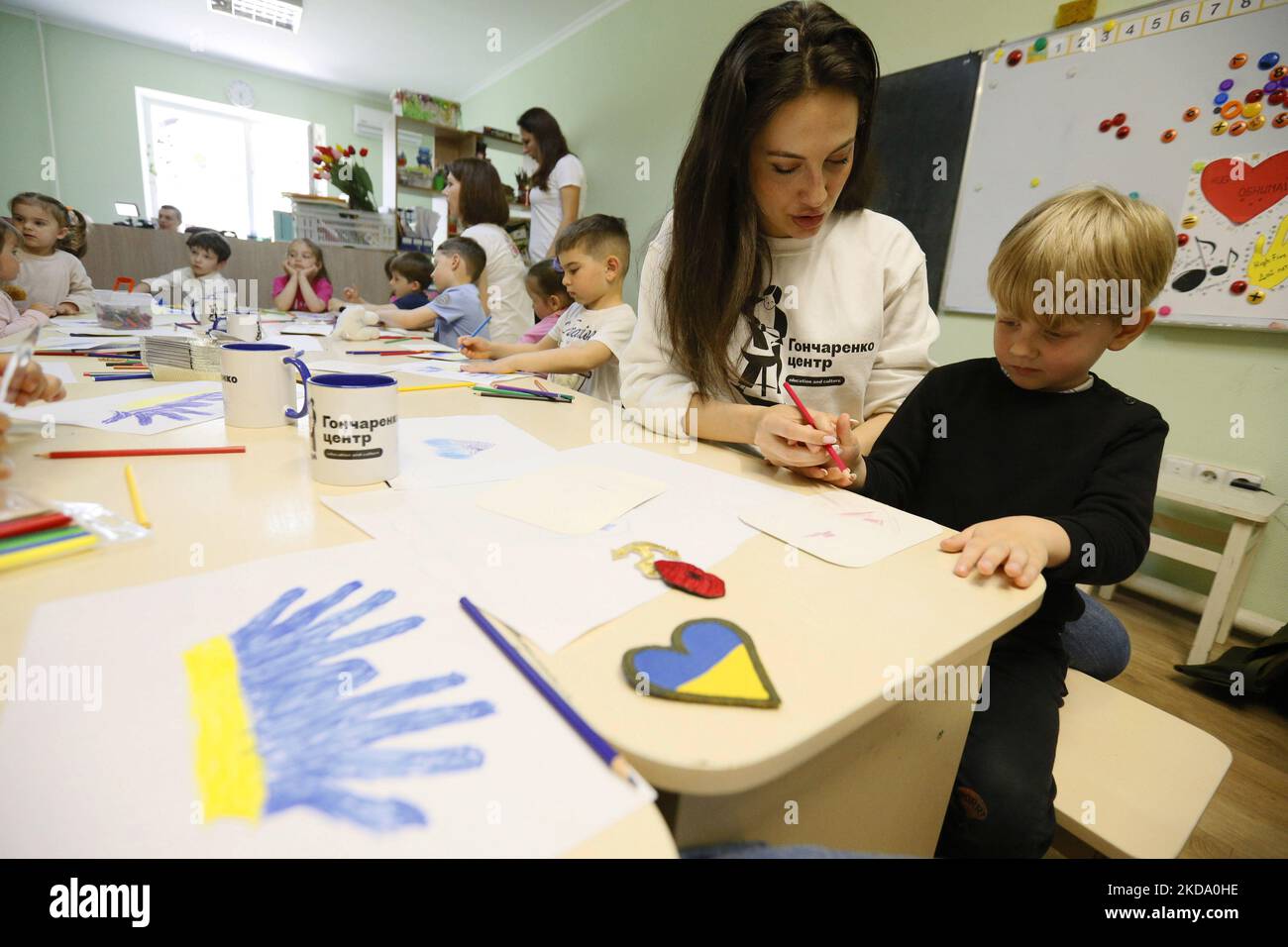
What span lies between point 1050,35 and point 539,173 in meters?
2.25

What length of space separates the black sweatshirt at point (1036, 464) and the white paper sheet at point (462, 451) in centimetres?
45

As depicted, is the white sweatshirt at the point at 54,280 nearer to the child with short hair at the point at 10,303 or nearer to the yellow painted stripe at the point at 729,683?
the child with short hair at the point at 10,303

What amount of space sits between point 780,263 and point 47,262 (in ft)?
9.28

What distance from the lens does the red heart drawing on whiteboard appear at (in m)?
1.45

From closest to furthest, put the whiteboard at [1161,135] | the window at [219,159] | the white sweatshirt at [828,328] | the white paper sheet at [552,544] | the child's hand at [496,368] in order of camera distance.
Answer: the white paper sheet at [552,544] < the white sweatshirt at [828,328] < the child's hand at [496,368] < the whiteboard at [1161,135] < the window at [219,159]

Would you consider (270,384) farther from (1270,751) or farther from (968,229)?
(968,229)

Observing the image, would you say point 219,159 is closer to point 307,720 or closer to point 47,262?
point 47,262

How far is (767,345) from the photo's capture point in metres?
0.99

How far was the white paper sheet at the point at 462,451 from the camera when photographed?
639 mm

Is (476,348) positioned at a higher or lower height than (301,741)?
higher

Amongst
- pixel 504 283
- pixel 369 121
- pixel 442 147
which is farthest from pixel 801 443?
pixel 369 121

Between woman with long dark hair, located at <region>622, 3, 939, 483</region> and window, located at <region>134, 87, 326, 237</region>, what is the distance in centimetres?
584

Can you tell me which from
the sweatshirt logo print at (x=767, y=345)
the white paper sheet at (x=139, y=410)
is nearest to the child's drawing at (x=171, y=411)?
the white paper sheet at (x=139, y=410)

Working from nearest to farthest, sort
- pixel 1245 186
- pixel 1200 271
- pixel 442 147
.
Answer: pixel 1245 186, pixel 1200 271, pixel 442 147
